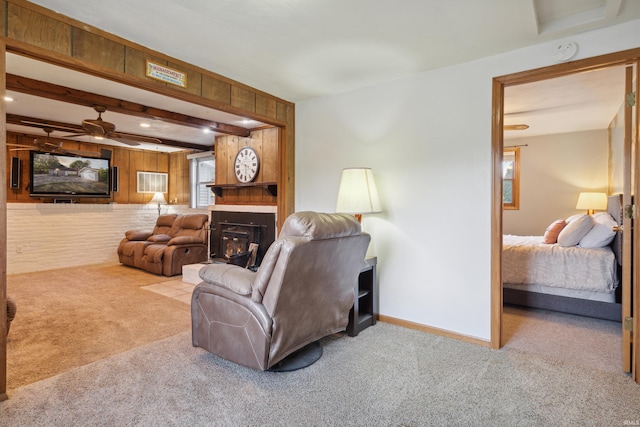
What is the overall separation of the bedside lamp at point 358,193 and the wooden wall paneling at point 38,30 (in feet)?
7.25

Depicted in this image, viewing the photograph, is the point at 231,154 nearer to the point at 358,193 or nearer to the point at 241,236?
the point at 241,236

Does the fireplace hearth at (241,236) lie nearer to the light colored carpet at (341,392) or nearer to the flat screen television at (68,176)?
the light colored carpet at (341,392)

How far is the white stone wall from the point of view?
5734 mm

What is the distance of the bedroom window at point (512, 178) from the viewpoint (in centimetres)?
625

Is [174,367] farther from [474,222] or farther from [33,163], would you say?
[33,163]

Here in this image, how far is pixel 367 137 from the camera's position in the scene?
11.2 feet

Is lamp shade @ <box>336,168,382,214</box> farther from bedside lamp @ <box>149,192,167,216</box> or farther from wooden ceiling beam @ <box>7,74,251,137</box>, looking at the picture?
bedside lamp @ <box>149,192,167,216</box>

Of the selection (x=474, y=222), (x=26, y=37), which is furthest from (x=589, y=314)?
(x=26, y=37)

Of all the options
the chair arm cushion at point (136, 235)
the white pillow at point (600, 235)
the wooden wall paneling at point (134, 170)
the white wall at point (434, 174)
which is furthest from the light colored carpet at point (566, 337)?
the wooden wall paneling at point (134, 170)

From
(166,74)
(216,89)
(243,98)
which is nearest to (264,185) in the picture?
(243,98)

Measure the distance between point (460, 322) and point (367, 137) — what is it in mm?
1888

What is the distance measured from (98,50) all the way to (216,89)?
96cm

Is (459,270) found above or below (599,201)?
below

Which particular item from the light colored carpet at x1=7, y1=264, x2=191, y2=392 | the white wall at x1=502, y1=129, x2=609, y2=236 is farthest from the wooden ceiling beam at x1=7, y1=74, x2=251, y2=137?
the white wall at x1=502, y1=129, x2=609, y2=236
